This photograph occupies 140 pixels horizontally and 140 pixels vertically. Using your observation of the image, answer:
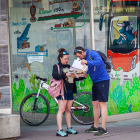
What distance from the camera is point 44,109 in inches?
306

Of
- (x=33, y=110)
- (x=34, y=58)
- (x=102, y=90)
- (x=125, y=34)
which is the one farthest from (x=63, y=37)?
(x=102, y=90)

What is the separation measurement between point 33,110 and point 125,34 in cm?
289

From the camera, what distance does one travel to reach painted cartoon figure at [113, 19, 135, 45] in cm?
784

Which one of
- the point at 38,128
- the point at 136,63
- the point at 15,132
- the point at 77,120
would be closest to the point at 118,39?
the point at 136,63

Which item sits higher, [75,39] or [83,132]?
[75,39]

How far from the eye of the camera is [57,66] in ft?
20.2

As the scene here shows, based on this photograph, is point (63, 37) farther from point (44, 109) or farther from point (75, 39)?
point (44, 109)

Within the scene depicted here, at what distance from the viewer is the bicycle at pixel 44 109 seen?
750 cm

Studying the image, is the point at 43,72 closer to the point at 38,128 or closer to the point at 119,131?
the point at 38,128

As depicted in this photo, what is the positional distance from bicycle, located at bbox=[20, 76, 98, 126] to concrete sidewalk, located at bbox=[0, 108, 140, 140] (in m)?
0.18

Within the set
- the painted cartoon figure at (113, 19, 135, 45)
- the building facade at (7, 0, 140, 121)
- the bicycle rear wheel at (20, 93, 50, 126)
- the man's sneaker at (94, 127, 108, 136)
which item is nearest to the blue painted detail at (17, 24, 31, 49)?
the building facade at (7, 0, 140, 121)

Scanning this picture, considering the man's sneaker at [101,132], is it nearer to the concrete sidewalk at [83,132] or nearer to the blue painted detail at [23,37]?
the concrete sidewalk at [83,132]

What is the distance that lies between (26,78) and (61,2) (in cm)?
224

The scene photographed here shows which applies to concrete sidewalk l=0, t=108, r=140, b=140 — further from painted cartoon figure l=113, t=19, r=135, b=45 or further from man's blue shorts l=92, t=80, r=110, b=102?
painted cartoon figure l=113, t=19, r=135, b=45
